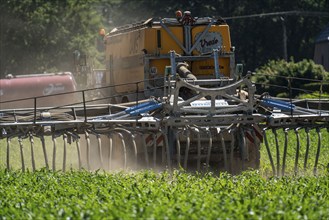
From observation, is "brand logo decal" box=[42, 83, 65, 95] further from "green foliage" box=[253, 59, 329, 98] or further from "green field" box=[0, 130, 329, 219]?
"green field" box=[0, 130, 329, 219]

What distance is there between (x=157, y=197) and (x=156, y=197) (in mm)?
41

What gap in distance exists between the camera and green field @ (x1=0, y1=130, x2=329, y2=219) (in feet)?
34.6

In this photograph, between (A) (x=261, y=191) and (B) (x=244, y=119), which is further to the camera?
(B) (x=244, y=119)

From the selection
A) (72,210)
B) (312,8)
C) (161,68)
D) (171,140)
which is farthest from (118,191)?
(312,8)

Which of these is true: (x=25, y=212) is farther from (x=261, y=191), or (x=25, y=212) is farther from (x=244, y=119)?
(x=244, y=119)

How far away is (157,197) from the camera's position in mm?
11836

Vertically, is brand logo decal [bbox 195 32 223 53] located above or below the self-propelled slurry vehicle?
above

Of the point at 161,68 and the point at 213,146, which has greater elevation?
the point at 161,68

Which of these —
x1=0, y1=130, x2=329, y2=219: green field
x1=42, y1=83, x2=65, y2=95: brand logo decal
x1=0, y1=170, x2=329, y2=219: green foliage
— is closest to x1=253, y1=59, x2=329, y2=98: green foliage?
x1=42, y1=83, x2=65, y2=95: brand logo decal

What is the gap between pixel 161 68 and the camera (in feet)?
68.1

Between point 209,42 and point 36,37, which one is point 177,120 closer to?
point 209,42

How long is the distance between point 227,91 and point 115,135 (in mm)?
2284

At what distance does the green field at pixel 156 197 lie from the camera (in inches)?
415

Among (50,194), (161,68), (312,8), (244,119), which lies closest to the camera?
(50,194)
